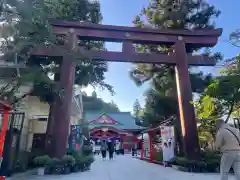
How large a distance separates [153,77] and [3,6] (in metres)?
9.25

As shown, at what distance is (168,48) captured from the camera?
40.3 feet

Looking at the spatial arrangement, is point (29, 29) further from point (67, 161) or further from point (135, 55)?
point (135, 55)

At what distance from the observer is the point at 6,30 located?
18.4 feet

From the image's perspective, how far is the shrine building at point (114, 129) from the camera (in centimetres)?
2325

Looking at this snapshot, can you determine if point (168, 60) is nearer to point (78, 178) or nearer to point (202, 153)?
point (202, 153)

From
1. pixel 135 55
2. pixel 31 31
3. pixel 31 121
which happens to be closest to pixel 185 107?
pixel 135 55

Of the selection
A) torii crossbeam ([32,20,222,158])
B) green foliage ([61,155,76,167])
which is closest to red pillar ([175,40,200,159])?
torii crossbeam ([32,20,222,158])

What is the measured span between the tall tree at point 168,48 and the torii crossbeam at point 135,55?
1061mm

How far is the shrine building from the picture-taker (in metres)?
23.2

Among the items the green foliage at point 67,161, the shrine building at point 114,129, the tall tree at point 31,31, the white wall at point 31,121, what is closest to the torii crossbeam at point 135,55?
the green foliage at point 67,161

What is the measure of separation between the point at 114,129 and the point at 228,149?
19798mm

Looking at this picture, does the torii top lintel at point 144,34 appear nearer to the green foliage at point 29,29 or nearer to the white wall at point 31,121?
the green foliage at point 29,29

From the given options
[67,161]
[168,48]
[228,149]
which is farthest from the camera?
[168,48]

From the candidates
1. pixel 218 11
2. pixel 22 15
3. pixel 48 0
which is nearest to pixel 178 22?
pixel 218 11
